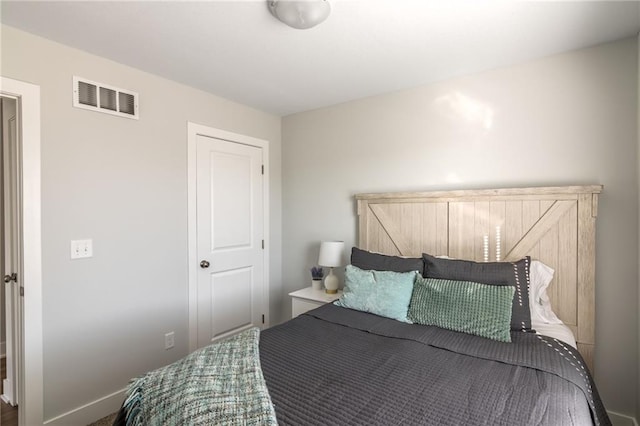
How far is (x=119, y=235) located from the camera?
2312 millimetres

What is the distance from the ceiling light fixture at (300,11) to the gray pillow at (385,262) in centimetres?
156

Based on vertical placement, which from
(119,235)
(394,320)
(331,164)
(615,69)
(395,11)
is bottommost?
(394,320)

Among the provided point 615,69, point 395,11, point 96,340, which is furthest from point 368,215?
point 96,340

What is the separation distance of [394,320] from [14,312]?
2364mm

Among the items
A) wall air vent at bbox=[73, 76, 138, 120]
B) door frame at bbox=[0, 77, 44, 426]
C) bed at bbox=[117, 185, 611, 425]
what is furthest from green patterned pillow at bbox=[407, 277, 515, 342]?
wall air vent at bbox=[73, 76, 138, 120]

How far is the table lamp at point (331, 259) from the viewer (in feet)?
9.52

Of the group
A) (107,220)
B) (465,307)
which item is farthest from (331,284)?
(107,220)

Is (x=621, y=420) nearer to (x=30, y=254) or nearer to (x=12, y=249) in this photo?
(x=30, y=254)

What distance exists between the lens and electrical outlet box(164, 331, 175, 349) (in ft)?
8.50

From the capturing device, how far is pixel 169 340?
2.61 m

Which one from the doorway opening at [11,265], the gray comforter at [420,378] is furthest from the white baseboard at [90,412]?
the gray comforter at [420,378]

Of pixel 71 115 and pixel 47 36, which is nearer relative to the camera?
pixel 47 36

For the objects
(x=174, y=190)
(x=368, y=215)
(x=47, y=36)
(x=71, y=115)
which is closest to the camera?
(x=47, y=36)

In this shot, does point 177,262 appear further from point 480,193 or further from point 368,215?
point 480,193
